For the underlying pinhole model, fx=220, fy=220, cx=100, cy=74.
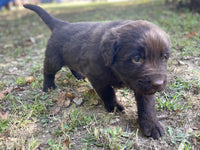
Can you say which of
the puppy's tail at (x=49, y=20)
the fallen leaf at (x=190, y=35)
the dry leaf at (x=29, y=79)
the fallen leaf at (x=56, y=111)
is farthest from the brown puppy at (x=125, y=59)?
the fallen leaf at (x=190, y=35)

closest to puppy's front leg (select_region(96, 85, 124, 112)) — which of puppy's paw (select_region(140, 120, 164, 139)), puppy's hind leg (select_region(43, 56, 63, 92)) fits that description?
puppy's paw (select_region(140, 120, 164, 139))

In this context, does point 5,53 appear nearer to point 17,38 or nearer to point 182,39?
point 17,38

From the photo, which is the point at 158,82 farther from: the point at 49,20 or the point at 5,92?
the point at 5,92

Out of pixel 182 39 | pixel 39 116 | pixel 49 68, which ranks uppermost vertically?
pixel 182 39

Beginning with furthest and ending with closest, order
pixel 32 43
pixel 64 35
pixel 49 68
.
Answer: pixel 32 43, pixel 49 68, pixel 64 35

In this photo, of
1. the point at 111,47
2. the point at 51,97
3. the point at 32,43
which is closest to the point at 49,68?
the point at 51,97

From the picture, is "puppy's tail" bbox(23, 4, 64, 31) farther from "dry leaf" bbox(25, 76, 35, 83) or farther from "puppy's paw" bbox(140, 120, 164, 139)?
"puppy's paw" bbox(140, 120, 164, 139)
